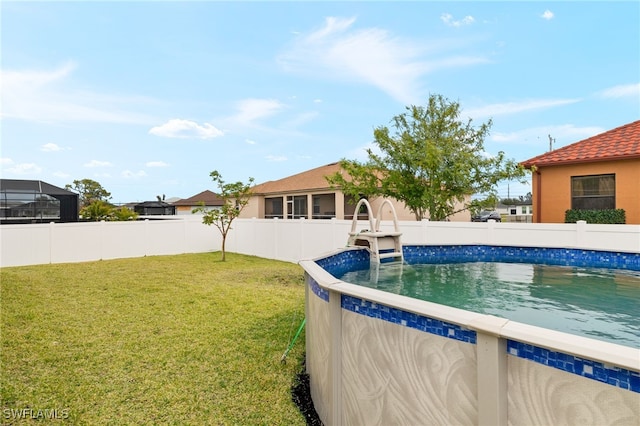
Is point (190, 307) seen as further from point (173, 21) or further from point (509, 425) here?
point (173, 21)

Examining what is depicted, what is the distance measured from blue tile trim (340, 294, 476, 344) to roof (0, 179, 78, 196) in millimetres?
23241

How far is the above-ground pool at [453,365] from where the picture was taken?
4.83 feet

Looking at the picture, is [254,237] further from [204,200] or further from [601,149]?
[204,200]

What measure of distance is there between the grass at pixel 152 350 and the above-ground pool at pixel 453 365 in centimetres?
77

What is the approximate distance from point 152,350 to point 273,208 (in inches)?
823

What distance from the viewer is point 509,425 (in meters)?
1.69

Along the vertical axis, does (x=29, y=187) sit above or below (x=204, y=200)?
above

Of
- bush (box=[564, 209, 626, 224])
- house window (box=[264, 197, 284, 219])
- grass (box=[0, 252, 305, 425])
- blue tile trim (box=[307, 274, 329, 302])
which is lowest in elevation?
grass (box=[0, 252, 305, 425])

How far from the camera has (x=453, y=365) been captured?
1.92 meters

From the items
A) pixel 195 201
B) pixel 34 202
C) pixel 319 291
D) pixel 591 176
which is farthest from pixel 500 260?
pixel 195 201

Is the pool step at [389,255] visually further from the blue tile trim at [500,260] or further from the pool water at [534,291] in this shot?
the blue tile trim at [500,260]

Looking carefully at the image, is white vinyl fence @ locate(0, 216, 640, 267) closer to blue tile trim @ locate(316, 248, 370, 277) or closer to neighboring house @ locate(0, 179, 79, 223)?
blue tile trim @ locate(316, 248, 370, 277)

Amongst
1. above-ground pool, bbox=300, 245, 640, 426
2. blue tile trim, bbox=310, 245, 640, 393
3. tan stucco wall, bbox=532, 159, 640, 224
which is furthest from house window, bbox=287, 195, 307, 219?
above-ground pool, bbox=300, 245, 640, 426

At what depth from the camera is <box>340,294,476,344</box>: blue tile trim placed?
1883 millimetres
